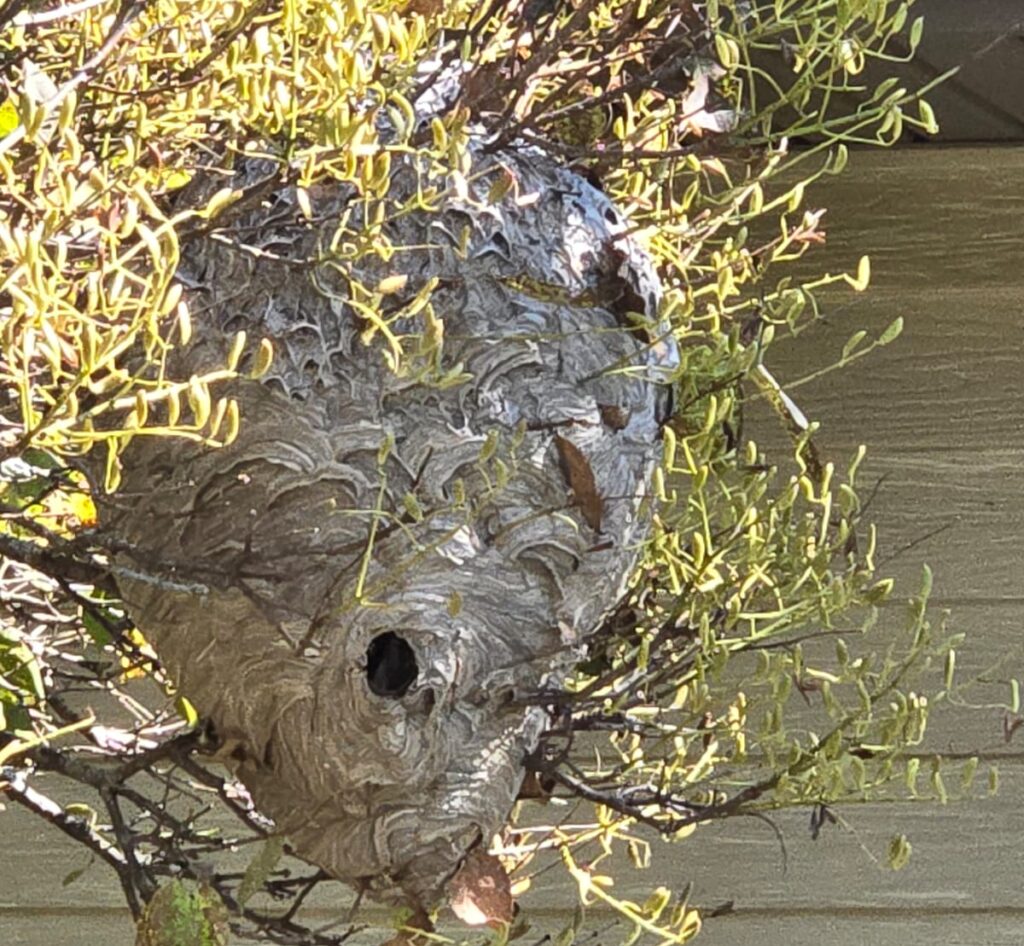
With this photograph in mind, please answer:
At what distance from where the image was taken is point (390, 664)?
2.14 ft

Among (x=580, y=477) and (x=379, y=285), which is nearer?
(x=379, y=285)

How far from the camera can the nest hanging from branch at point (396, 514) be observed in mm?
623

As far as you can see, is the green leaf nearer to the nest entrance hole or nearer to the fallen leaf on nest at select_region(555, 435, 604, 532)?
the nest entrance hole

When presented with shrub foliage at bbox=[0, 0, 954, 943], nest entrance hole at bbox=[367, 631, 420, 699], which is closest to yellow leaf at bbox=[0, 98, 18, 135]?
shrub foliage at bbox=[0, 0, 954, 943]

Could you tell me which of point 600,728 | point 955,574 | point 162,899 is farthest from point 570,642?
point 955,574

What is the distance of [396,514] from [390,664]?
70 mm

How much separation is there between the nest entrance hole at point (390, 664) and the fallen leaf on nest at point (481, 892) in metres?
0.08

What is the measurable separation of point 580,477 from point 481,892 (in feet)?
0.57

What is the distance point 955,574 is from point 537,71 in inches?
28.8

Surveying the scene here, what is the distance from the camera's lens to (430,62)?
0.68 metres

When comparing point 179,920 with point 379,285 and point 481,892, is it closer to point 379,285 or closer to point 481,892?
point 481,892

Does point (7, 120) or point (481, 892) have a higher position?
point (7, 120)

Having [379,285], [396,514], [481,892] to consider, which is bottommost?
[481,892]

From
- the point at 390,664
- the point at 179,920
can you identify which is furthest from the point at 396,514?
the point at 179,920
